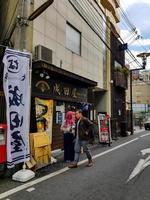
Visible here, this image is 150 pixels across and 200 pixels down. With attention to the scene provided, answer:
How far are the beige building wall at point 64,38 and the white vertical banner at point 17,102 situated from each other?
458 centimetres

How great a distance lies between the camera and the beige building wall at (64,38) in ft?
46.3

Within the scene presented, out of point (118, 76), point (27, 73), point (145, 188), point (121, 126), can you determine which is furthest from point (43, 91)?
point (118, 76)

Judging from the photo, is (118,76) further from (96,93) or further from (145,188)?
(145,188)

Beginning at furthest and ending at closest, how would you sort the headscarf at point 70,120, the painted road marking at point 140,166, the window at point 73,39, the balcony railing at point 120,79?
the balcony railing at point 120,79, the window at point 73,39, the headscarf at point 70,120, the painted road marking at point 140,166

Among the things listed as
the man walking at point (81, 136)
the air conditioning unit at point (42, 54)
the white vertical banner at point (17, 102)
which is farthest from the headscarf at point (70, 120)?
the air conditioning unit at point (42, 54)

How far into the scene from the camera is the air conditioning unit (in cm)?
1302

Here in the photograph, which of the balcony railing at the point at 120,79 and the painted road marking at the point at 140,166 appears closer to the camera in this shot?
the painted road marking at the point at 140,166

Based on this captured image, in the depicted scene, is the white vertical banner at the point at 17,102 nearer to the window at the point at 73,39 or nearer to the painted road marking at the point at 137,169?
the painted road marking at the point at 137,169

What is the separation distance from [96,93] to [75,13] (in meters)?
9.76

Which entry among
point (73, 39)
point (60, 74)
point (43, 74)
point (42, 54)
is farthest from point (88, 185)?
point (73, 39)

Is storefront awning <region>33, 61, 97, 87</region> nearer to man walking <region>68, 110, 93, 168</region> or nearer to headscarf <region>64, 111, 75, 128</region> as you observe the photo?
headscarf <region>64, 111, 75, 128</region>

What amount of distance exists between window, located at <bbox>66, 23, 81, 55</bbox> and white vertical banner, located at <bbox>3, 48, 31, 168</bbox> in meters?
8.30

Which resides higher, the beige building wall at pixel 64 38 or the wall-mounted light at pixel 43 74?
the beige building wall at pixel 64 38

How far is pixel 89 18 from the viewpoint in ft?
67.3
